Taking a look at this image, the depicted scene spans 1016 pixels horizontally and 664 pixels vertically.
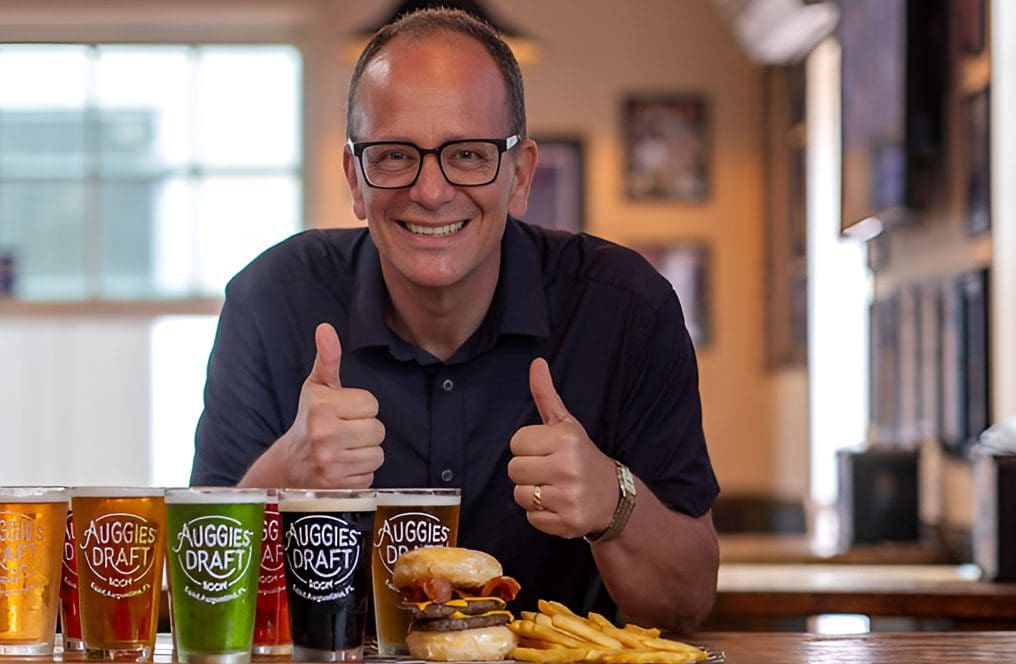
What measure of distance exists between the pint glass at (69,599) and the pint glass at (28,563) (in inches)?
1.0

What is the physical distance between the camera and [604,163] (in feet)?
28.3

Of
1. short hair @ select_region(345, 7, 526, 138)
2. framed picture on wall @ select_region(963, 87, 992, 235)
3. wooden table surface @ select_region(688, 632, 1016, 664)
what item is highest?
framed picture on wall @ select_region(963, 87, 992, 235)

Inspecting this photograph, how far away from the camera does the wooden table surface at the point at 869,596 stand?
10.1ft

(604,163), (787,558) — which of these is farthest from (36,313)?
(787,558)

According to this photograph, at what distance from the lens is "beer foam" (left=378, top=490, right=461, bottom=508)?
153cm

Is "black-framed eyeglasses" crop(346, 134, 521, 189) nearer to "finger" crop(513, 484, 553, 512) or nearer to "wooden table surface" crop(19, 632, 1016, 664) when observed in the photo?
"finger" crop(513, 484, 553, 512)

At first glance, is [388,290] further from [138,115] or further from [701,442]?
[138,115]

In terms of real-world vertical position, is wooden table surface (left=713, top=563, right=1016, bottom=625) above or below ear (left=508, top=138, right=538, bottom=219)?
below

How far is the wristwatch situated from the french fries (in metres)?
0.26

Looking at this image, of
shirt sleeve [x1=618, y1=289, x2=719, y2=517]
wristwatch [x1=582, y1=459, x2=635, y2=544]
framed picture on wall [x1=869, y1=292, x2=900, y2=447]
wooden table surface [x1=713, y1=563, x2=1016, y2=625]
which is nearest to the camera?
wristwatch [x1=582, y1=459, x2=635, y2=544]

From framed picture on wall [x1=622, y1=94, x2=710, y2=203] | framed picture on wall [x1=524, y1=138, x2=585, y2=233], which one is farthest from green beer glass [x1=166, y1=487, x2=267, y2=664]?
framed picture on wall [x1=622, y1=94, x2=710, y2=203]

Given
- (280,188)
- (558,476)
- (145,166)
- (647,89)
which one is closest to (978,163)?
(558,476)

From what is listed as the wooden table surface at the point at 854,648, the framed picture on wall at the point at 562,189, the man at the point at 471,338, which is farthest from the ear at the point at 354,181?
the framed picture on wall at the point at 562,189

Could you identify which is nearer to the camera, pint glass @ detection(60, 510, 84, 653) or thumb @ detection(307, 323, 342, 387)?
pint glass @ detection(60, 510, 84, 653)
